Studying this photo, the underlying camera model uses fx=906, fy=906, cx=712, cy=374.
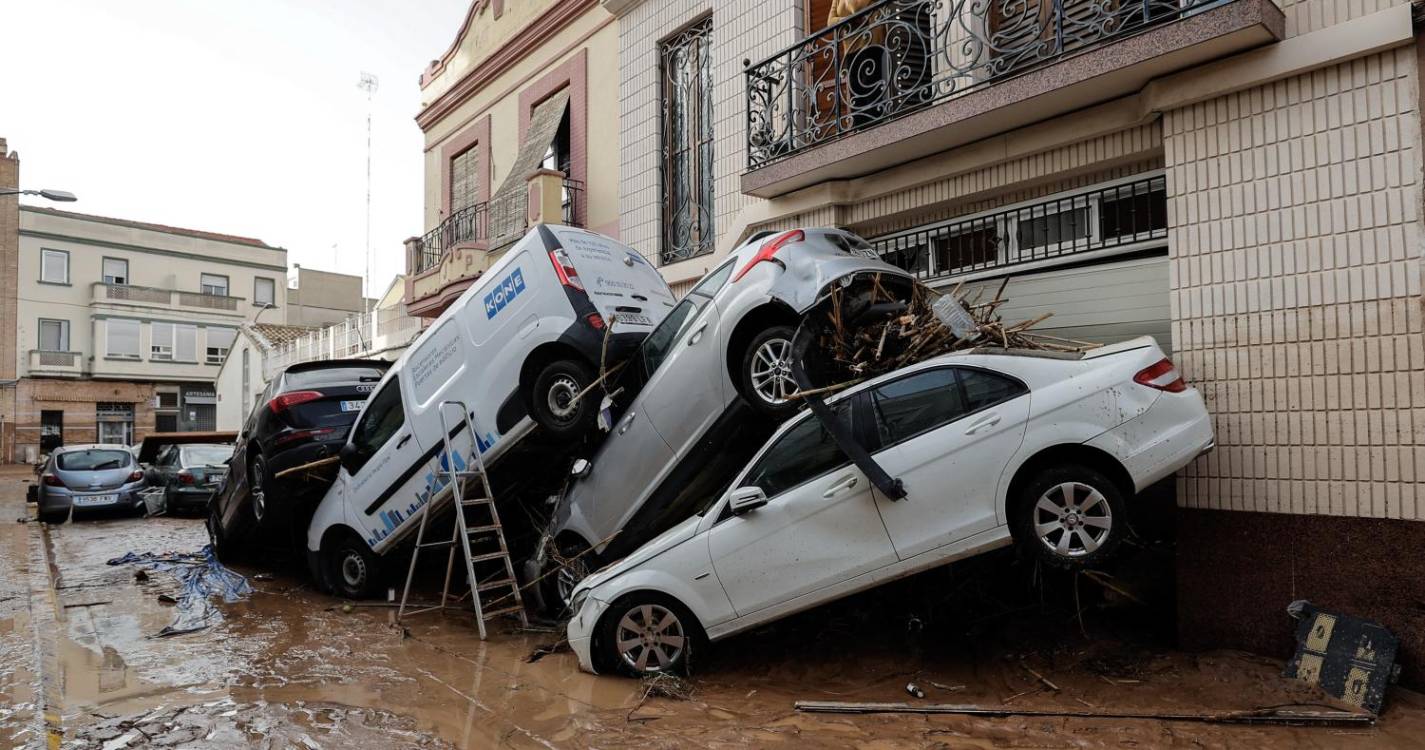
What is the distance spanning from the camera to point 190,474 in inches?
661

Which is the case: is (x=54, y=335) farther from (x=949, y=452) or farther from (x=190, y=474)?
(x=949, y=452)

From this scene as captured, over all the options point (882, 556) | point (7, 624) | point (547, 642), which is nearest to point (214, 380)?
point (7, 624)

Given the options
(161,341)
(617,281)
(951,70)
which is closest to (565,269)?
(617,281)

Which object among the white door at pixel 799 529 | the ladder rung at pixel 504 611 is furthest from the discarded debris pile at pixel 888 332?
the ladder rung at pixel 504 611

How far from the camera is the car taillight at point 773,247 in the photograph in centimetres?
657

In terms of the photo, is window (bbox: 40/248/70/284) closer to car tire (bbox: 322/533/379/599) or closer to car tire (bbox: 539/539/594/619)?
car tire (bbox: 322/533/379/599)

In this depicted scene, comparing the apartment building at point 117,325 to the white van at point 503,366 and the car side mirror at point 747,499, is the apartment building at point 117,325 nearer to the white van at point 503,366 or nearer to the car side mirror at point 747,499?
the white van at point 503,366

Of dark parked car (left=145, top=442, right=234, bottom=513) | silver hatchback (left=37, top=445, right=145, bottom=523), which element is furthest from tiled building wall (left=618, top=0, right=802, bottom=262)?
silver hatchback (left=37, top=445, right=145, bottom=523)

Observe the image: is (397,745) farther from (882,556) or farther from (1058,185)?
(1058,185)

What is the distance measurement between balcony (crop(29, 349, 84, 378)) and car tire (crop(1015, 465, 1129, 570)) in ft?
152

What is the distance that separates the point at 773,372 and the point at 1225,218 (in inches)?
127

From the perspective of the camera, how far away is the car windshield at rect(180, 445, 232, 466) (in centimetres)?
1728

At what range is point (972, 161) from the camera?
7.94m

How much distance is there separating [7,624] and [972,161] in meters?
9.15
